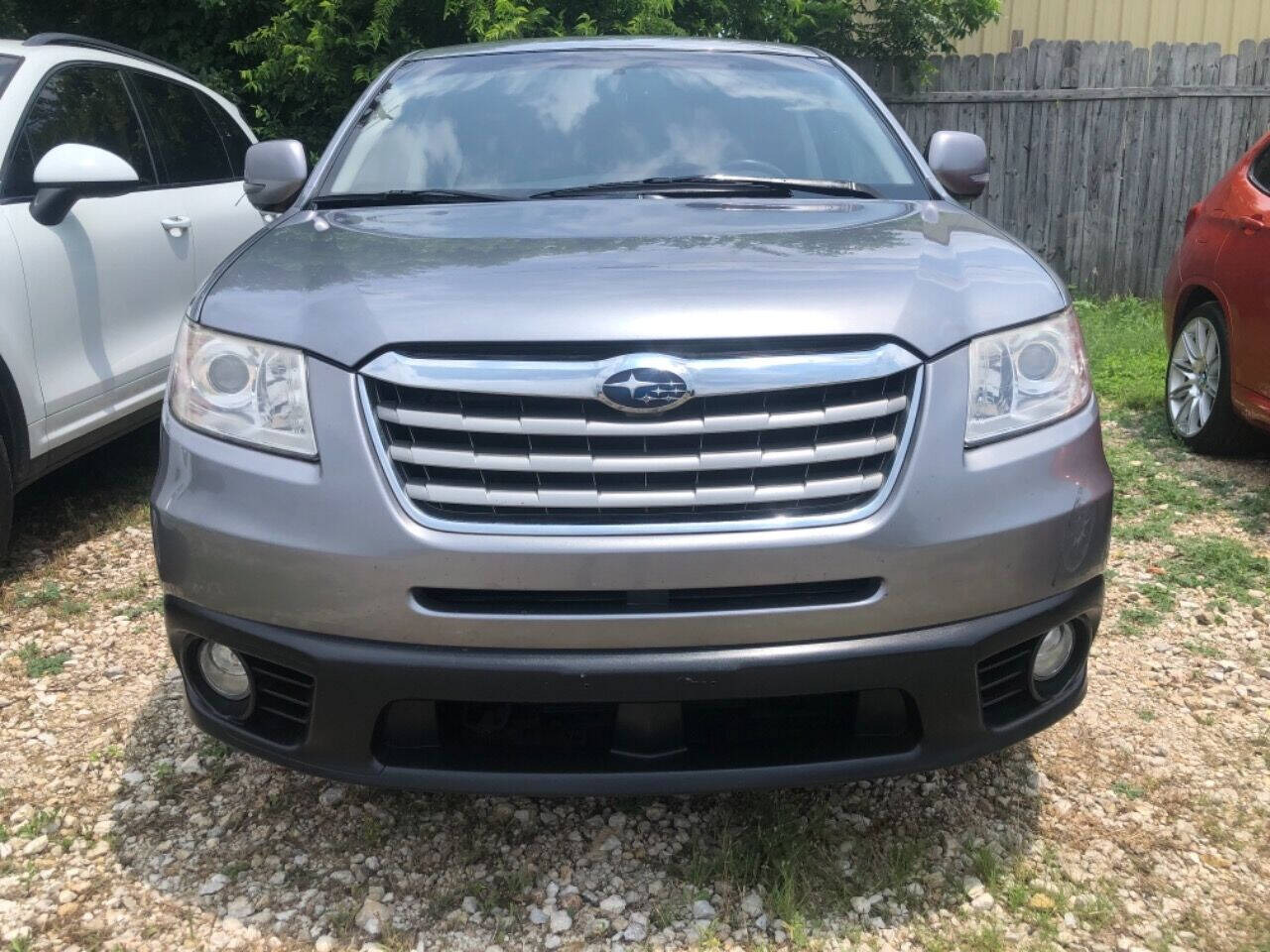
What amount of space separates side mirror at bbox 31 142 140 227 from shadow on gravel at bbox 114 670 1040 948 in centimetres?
189

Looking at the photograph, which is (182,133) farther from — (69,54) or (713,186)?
(713,186)

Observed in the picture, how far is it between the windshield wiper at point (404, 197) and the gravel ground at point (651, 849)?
139 centimetres

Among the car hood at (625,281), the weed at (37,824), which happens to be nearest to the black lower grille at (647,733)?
the car hood at (625,281)

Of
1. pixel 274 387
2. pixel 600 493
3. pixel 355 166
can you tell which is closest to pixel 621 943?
pixel 600 493

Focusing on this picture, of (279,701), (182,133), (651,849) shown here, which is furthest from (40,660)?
(182,133)

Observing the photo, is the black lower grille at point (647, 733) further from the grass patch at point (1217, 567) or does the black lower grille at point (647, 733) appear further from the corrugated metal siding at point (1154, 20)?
the corrugated metal siding at point (1154, 20)

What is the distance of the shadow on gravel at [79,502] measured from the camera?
4.18 metres

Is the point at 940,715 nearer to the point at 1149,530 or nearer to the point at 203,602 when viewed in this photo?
the point at 203,602

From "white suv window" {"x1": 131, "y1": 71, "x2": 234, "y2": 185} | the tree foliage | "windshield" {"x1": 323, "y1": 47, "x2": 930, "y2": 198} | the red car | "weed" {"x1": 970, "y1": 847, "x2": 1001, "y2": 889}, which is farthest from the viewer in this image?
the tree foliage

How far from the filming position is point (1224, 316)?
4.94 m

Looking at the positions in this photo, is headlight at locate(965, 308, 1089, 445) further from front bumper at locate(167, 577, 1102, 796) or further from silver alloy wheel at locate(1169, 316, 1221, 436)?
silver alloy wheel at locate(1169, 316, 1221, 436)

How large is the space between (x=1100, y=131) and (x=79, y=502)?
27.2 feet

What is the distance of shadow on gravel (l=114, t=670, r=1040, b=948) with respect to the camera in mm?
2236

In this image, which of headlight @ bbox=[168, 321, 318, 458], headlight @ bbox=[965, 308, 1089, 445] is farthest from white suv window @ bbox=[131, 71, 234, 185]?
headlight @ bbox=[965, 308, 1089, 445]
